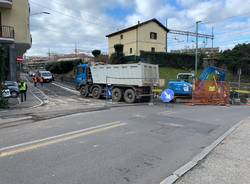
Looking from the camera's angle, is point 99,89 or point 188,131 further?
point 99,89

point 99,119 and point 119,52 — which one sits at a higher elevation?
point 119,52

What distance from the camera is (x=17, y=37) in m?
33.4

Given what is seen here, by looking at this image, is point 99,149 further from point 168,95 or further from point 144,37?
point 144,37

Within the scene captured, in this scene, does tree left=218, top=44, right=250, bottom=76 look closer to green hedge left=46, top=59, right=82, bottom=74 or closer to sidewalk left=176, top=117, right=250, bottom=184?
green hedge left=46, top=59, right=82, bottom=74

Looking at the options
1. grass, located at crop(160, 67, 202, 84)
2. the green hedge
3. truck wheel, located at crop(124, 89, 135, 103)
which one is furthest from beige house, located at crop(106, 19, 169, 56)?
truck wheel, located at crop(124, 89, 135, 103)

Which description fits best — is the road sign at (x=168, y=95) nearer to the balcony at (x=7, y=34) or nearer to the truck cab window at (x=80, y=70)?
the truck cab window at (x=80, y=70)

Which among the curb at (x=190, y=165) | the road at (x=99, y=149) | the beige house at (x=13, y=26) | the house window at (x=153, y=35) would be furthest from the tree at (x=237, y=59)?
the curb at (x=190, y=165)

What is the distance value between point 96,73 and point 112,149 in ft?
62.0

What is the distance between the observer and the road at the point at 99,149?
573 cm

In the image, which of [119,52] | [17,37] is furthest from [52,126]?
[119,52]

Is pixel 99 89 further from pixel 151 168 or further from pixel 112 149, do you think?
pixel 151 168

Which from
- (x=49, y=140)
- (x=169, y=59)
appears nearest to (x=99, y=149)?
(x=49, y=140)

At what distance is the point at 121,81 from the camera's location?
24.0 metres

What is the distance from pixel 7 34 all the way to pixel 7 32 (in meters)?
0.25
